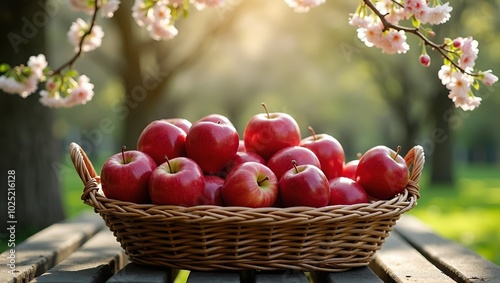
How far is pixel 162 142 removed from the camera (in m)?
2.58

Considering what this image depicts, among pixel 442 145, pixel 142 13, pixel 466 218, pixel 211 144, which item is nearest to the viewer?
pixel 211 144

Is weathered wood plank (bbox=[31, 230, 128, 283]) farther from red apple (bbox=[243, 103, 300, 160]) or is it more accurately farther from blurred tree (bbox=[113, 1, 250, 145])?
blurred tree (bbox=[113, 1, 250, 145])

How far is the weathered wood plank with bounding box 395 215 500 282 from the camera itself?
2371 mm

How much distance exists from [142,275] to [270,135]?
71 centimetres

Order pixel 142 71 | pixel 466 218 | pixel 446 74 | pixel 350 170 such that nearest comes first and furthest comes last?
1. pixel 350 170
2. pixel 446 74
3. pixel 466 218
4. pixel 142 71

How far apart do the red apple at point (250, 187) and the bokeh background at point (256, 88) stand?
1.34m

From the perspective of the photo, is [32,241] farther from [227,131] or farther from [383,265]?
[383,265]

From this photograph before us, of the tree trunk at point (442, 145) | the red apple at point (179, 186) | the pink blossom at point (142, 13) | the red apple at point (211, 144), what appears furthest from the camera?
the tree trunk at point (442, 145)

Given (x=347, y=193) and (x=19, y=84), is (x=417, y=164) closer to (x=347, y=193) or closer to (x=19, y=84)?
(x=347, y=193)

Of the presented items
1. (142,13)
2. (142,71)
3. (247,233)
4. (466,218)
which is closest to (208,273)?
(247,233)

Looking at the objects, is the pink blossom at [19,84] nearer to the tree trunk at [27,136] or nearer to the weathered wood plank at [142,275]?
the weathered wood plank at [142,275]

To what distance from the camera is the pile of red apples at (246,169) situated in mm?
2297

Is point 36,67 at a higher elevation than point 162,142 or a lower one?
higher

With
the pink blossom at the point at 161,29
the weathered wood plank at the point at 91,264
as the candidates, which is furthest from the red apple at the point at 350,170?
the pink blossom at the point at 161,29
